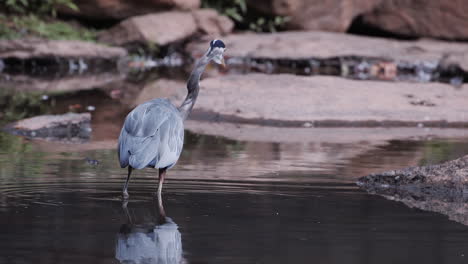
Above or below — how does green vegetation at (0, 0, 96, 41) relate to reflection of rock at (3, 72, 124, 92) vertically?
above

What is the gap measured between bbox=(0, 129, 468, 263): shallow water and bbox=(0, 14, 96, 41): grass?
416 inches

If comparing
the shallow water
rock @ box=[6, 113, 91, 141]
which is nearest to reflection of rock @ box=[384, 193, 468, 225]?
the shallow water

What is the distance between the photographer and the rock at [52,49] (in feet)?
58.9

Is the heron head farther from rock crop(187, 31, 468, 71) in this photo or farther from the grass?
the grass

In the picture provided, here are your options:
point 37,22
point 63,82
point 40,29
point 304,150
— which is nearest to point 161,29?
point 40,29

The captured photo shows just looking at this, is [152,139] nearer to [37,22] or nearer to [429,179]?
[429,179]

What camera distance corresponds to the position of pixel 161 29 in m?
19.8

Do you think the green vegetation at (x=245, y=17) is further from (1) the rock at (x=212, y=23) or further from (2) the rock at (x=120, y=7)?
(2) the rock at (x=120, y=7)

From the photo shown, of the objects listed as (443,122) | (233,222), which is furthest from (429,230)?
(443,122)

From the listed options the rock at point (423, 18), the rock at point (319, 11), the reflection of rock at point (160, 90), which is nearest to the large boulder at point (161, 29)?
the rock at point (319, 11)

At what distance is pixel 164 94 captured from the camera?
14156 mm

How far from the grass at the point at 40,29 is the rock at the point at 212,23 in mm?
2246

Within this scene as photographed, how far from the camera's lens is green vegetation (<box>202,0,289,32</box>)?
21.5m

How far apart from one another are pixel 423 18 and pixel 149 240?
16.5 metres
